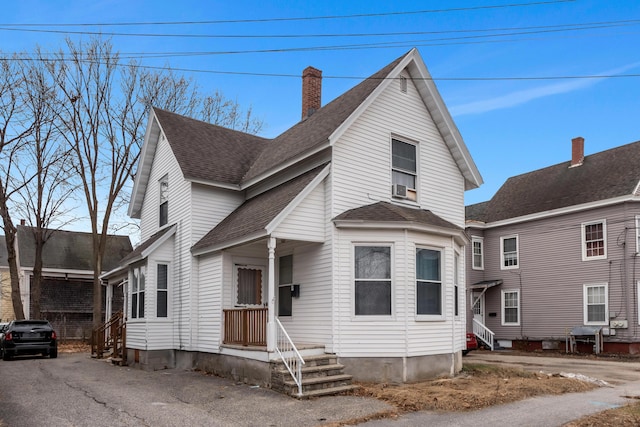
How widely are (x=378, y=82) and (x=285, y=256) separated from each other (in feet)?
16.5

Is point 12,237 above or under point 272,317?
above

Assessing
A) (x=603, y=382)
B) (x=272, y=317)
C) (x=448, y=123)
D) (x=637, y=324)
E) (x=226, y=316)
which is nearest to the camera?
(x=272, y=317)

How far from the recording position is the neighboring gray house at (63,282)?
108 ft

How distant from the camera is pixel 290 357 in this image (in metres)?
11.7

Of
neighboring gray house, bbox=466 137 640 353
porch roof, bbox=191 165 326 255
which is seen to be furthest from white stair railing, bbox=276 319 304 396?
neighboring gray house, bbox=466 137 640 353

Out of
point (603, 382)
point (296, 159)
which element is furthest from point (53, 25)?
point (603, 382)

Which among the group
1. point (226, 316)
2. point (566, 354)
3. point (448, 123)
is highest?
point (448, 123)

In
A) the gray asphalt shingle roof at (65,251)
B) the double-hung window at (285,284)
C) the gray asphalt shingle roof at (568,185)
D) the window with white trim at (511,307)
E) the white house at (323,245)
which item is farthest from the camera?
the gray asphalt shingle roof at (65,251)

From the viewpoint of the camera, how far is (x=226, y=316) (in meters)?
14.2

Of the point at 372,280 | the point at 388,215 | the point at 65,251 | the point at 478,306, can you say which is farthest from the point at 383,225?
the point at 65,251

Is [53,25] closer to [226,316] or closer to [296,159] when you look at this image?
[296,159]

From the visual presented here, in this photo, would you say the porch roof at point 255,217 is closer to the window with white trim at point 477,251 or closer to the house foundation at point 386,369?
the house foundation at point 386,369

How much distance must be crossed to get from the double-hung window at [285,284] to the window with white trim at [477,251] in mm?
16265

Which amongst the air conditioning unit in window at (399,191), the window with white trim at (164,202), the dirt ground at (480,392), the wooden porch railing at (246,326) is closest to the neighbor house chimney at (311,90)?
the window with white trim at (164,202)
